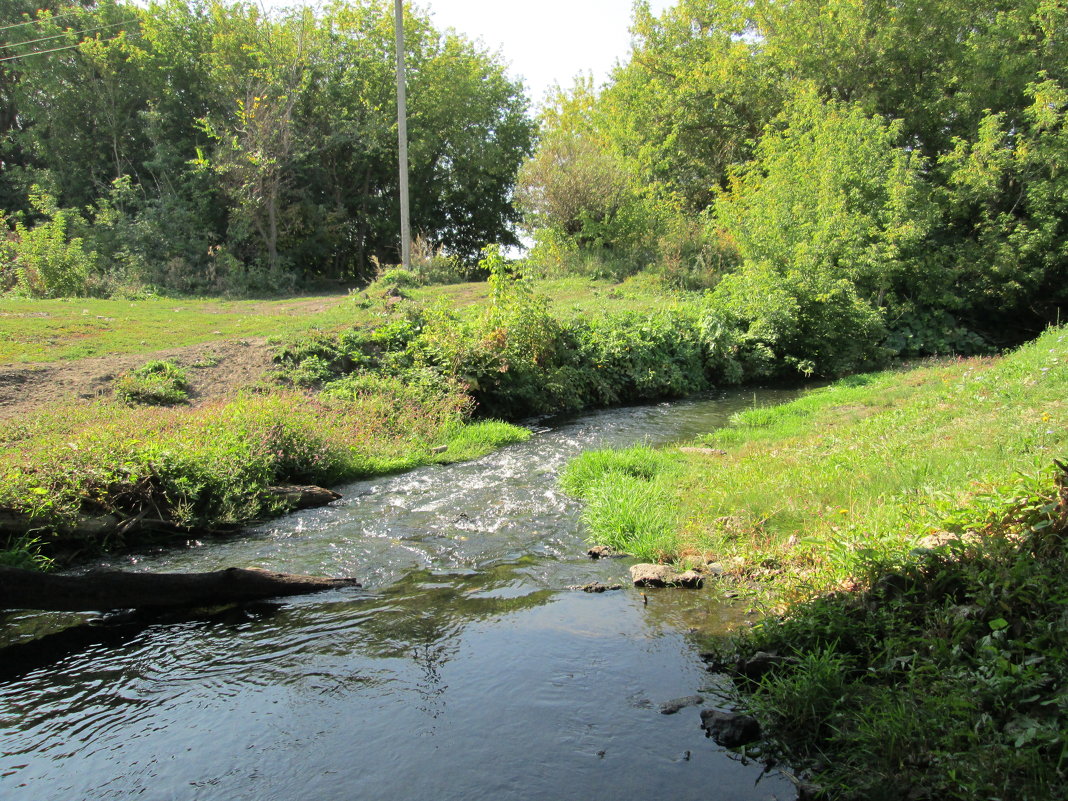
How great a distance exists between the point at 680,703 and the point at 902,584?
1691 millimetres

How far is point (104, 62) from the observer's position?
30.2 m

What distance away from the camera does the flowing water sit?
3646 millimetres

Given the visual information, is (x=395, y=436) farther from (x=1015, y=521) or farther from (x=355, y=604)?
(x=1015, y=521)

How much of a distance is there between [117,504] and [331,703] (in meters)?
4.46

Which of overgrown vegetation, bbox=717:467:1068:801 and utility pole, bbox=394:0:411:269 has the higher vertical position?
utility pole, bbox=394:0:411:269

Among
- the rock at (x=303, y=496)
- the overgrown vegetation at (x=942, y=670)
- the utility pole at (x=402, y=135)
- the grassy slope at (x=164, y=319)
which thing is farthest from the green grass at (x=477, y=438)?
the utility pole at (x=402, y=135)

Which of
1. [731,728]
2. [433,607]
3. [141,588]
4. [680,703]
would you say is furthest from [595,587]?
[141,588]

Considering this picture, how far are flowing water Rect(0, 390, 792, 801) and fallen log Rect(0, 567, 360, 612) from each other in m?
0.20

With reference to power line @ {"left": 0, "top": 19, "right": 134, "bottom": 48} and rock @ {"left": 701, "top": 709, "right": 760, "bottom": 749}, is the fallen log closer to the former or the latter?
rock @ {"left": 701, "top": 709, "right": 760, "bottom": 749}

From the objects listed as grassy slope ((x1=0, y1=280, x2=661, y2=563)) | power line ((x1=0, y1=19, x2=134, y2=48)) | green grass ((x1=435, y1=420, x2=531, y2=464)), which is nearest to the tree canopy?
power line ((x1=0, y1=19, x2=134, y2=48))

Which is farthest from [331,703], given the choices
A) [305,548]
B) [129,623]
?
[305,548]

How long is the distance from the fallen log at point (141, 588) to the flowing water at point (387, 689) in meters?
0.20

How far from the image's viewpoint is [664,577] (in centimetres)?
609

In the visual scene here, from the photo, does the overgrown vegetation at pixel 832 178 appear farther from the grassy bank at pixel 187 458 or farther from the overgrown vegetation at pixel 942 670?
the overgrown vegetation at pixel 942 670
